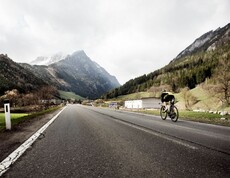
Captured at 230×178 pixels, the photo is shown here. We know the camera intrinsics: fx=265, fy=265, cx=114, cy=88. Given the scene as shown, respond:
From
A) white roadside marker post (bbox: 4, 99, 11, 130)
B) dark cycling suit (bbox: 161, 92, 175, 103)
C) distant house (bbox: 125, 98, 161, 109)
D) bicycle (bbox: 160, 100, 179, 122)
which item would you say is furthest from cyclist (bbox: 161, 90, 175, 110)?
distant house (bbox: 125, 98, 161, 109)

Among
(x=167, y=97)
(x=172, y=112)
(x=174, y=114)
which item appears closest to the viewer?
(x=174, y=114)

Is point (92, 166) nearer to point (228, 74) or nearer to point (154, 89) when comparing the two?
point (228, 74)

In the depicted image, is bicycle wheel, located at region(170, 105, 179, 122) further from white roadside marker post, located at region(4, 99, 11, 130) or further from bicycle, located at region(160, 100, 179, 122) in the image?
white roadside marker post, located at region(4, 99, 11, 130)

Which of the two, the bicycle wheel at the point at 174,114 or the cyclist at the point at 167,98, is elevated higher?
the cyclist at the point at 167,98

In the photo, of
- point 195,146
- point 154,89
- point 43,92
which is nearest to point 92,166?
point 195,146

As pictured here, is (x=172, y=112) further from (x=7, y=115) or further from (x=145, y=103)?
(x=145, y=103)

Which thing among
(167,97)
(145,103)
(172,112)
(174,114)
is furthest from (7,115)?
(145,103)

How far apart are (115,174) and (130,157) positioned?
133 cm

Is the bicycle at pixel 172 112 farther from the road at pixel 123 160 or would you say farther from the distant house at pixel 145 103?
the distant house at pixel 145 103

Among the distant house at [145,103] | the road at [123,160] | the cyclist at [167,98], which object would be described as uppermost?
the distant house at [145,103]

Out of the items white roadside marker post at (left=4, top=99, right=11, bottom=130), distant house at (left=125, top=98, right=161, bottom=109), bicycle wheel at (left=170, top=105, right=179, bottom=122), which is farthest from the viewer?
distant house at (left=125, top=98, right=161, bottom=109)

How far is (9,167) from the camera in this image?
4.52 meters

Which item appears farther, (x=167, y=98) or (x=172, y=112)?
(x=167, y=98)

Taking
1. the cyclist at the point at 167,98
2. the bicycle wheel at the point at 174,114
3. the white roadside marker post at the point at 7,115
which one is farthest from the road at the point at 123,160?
the cyclist at the point at 167,98
